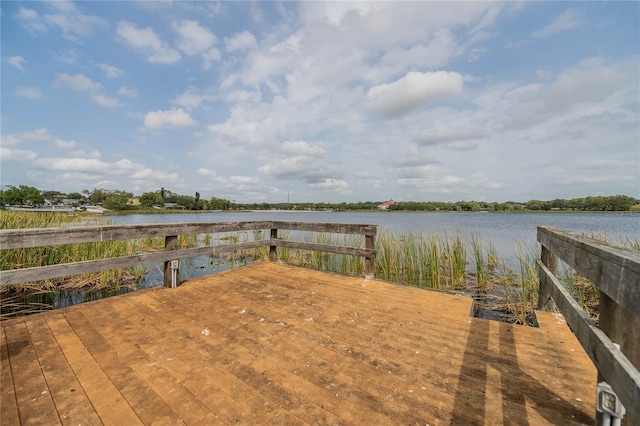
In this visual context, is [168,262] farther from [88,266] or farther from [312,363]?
[312,363]

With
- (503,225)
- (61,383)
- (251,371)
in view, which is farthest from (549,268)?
(503,225)

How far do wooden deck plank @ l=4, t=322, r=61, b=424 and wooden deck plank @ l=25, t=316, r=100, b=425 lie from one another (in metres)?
0.03

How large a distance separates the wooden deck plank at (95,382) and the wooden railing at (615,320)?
2.20 m

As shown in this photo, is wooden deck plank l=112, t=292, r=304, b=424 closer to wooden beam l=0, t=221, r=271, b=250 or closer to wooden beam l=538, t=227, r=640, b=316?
wooden beam l=0, t=221, r=271, b=250

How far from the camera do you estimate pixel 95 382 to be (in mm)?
1881

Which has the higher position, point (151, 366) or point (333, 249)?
point (333, 249)

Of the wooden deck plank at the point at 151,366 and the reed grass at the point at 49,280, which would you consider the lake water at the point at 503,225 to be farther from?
the wooden deck plank at the point at 151,366

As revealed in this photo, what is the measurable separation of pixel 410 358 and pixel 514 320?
418 centimetres

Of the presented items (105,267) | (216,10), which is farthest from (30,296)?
(216,10)

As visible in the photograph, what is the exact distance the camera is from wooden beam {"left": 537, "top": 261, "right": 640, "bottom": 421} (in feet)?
2.84

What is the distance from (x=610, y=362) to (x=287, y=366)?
1.82 metres

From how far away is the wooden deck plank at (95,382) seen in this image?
1.58 meters

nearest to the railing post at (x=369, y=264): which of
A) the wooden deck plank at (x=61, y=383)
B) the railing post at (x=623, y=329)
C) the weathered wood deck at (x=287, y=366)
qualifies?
the weathered wood deck at (x=287, y=366)

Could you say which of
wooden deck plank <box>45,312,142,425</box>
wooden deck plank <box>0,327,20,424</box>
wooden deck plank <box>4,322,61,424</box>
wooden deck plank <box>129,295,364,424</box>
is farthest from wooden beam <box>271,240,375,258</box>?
wooden deck plank <box>0,327,20,424</box>
